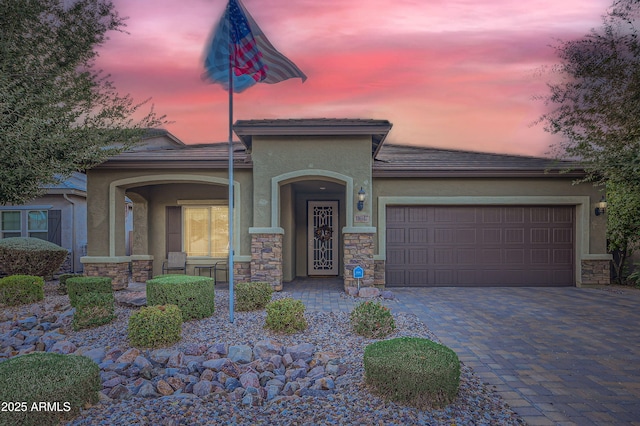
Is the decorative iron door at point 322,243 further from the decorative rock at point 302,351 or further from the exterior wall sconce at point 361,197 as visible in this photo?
the decorative rock at point 302,351

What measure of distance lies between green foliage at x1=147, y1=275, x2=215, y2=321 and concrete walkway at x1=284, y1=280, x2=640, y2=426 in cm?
205

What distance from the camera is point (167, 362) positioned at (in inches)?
171

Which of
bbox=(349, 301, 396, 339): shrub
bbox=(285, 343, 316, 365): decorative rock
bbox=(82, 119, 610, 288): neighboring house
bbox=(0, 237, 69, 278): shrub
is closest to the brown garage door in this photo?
bbox=(82, 119, 610, 288): neighboring house

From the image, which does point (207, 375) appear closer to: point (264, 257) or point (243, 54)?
point (243, 54)

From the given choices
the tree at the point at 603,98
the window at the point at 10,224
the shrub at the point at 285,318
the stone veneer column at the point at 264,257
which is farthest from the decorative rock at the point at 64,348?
the window at the point at 10,224

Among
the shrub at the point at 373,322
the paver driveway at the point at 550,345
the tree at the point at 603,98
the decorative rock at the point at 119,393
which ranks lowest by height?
the paver driveway at the point at 550,345

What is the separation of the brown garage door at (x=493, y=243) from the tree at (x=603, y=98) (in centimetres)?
264

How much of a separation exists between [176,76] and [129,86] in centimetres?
105

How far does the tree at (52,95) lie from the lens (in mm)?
5676

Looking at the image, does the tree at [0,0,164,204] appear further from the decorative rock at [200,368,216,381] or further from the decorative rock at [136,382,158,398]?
A: the decorative rock at [200,368,216,381]

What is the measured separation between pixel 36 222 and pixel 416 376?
14.5 m

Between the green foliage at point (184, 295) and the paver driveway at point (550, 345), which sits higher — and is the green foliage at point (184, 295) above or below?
above

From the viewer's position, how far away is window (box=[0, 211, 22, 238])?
514 inches

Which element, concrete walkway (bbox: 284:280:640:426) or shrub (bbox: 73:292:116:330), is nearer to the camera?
concrete walkway (bbox: 284:280:640:426)
